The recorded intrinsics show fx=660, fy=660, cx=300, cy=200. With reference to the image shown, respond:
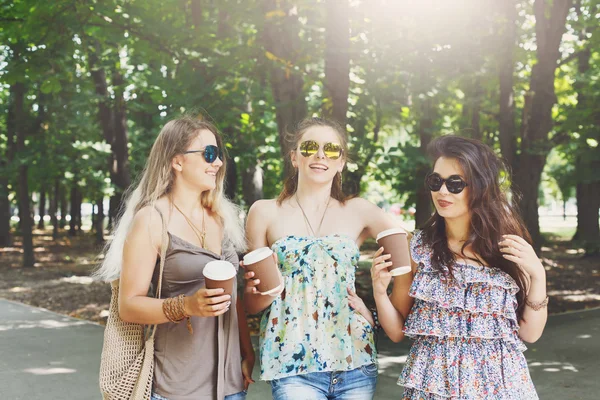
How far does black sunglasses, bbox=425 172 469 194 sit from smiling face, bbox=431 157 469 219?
13mm

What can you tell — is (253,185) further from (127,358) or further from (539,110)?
(127,358)

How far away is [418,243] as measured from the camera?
297 cm

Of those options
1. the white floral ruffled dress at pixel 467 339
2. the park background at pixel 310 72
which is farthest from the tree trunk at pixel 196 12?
the white floral ruffled dress at pixel 467 339

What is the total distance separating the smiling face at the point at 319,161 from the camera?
3.12 metres

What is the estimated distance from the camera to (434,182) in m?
2.86

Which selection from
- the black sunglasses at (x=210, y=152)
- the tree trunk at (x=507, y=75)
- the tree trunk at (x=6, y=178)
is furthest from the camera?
the tree trunk at (x=6, y=178)

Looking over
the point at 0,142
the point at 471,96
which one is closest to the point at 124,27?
the point at 471,96

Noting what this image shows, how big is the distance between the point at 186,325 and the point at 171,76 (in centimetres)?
691

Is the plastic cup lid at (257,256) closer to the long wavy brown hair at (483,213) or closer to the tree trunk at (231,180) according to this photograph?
the long wavy brown hair at (483,213)

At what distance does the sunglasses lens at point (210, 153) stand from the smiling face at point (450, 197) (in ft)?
3.26

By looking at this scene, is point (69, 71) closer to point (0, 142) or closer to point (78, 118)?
point (78, 118)

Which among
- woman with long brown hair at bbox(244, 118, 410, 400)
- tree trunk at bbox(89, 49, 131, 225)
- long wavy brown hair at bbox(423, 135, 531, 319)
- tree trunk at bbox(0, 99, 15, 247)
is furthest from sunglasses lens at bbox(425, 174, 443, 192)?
tree trunk at bbox(0, 99, 15, 247)

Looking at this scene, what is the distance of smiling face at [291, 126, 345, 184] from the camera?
3.12 m

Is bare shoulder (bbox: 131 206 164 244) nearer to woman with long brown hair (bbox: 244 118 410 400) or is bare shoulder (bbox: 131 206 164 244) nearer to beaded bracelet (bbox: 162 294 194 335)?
beaded bracelet (bbox: 162 294 194 335)
